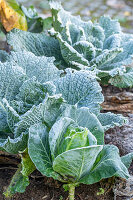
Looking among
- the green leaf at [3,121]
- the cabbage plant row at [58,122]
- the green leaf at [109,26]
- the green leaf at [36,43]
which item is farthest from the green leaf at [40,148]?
the green leaf at [109,26]

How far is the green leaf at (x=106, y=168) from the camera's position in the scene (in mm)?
1481

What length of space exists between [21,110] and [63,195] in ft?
1.93

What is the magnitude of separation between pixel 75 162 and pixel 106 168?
0.21 m

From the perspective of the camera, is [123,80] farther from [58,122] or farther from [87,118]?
[58,122]

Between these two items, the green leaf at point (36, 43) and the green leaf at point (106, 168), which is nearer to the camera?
the green leaf at point (106, 168)

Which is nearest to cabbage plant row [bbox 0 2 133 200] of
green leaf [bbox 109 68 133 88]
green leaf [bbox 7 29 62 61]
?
green leaf [bbox 109 68 133 88]

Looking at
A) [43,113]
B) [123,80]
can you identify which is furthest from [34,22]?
[43,113]

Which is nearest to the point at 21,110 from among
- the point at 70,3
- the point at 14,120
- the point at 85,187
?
the point at 14,120

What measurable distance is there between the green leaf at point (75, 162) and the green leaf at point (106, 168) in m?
0.04

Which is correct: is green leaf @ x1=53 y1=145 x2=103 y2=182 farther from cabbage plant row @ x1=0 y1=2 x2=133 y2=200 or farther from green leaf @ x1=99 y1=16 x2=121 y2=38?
green leaf @ x1=99 y1=16 x2=121 y2=38

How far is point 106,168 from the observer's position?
1513 mm

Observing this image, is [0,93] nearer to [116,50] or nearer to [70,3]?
[116,50]

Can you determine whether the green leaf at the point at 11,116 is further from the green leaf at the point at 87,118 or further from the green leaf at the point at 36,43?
the green leaf at the point at 36,43

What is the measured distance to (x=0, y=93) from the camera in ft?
5.68
